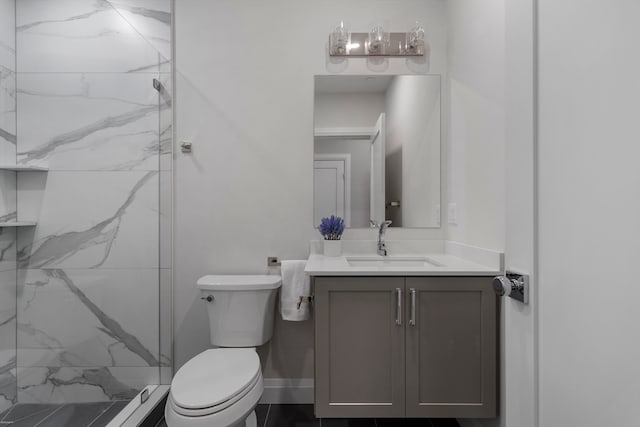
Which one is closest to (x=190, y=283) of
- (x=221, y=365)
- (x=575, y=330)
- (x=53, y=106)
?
(x=221, y=365)

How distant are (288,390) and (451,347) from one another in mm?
1062

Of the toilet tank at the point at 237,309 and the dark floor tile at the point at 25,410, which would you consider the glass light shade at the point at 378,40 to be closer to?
the toilet tank at the point at 237,309

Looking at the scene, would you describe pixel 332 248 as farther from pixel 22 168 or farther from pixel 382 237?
pixel 22 168

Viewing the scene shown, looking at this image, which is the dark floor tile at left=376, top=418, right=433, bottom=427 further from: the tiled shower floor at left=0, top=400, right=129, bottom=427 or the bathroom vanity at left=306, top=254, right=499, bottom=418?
the tiled shower floor at left=0, top=400, right=129, bottom=427

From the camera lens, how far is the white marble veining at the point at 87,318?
1515mm

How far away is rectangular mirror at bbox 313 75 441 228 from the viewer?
2.11 metres

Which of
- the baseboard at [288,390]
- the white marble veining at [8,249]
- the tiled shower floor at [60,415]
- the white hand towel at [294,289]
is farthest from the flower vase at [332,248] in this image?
the white marble veining at [8,249]

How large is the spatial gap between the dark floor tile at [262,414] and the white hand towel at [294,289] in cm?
54

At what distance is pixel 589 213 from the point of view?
0.57m

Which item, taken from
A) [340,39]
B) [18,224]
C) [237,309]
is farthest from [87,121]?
[340,39]

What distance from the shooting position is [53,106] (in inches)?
60.1

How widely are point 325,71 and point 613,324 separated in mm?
1908

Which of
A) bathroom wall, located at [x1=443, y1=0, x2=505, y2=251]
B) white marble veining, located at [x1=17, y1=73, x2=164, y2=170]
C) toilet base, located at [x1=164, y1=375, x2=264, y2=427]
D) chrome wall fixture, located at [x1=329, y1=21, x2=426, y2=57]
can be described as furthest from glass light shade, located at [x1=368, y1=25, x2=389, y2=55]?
toilet base, located at [x1=164, y1=375, x2=264, y2=427]

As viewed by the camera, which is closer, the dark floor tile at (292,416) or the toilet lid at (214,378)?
the toilet lid at (214,378)
